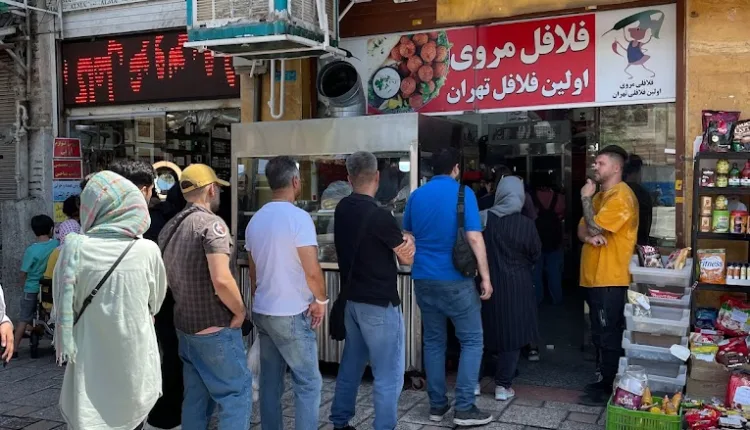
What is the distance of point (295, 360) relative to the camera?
12.9 feet

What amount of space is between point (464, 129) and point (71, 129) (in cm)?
505

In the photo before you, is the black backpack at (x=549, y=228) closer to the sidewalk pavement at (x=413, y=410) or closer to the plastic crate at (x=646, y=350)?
the sidewalk pavement at (x=413, y=410)

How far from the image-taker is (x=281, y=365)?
4.12 m

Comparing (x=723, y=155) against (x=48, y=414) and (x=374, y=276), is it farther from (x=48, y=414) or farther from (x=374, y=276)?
(x=48, y=414)

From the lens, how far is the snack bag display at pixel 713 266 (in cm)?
471

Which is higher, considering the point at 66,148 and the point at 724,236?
the point at 66,148

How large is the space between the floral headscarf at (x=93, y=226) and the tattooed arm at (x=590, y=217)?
3.18 metres

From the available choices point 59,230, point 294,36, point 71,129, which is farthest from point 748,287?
point 71,129

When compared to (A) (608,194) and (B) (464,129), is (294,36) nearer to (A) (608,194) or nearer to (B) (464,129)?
(B) (464,129)

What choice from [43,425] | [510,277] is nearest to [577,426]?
[510,277]

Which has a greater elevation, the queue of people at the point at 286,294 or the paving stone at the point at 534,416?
the queue of people at the point at 286,294

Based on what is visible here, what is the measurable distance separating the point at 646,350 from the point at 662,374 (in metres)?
0.20

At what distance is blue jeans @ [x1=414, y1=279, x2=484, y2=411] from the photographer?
4.56 meters

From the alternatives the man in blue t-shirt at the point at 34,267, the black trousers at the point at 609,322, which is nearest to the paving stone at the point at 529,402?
the black trousers at the point at 609,322
